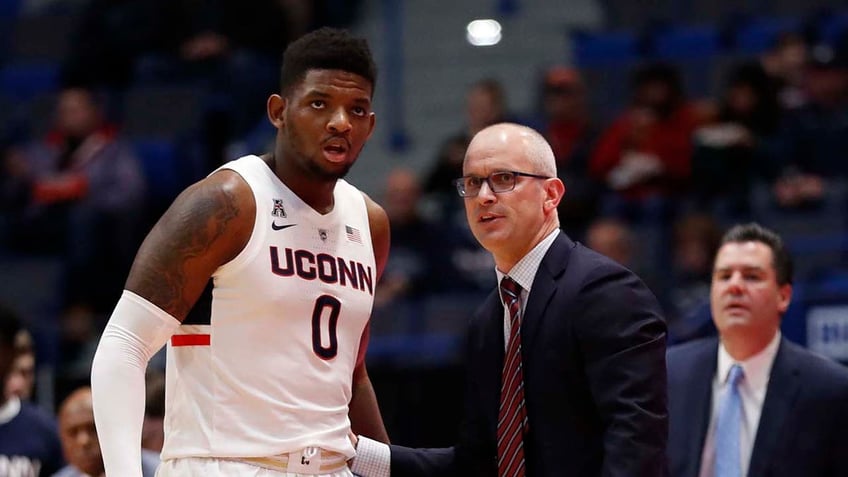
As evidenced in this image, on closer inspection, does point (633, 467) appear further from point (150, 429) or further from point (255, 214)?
point (150, 429)

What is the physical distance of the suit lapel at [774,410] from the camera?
18.8ft

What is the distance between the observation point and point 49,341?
9.98 m

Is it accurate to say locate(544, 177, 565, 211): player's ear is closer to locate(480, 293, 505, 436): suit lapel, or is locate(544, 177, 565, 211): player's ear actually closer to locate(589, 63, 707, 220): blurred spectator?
locate(480, 293, 505, 436): suit lapel

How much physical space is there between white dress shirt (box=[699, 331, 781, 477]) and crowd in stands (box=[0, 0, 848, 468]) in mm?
1911

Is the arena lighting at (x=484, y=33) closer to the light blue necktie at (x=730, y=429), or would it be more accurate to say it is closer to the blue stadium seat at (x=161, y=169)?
the blue stadium seat at (x=161, y=169)

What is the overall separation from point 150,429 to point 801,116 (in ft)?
17.3

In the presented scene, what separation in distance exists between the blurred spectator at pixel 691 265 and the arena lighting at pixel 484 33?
4.09 metres

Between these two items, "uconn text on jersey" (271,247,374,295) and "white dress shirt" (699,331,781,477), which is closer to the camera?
"uconn text on jersey" (271,247,374,295)

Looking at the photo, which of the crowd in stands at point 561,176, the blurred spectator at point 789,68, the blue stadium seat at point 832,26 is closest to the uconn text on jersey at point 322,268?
the crowd in stands at point 561,176

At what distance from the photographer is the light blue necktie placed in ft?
19.1

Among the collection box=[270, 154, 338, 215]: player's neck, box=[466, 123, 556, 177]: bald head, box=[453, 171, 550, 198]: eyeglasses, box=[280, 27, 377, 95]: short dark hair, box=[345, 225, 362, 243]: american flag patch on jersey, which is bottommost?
box=[345, 225, 362, 243]: american flag patch on jersey

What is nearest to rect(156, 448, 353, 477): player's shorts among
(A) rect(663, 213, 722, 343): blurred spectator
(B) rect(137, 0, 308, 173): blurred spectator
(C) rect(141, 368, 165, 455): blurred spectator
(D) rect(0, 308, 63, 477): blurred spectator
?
(C) rect(141, 368, 165, 455): blurred spectator

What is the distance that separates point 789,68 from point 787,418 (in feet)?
16.3

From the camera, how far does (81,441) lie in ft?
21.7
